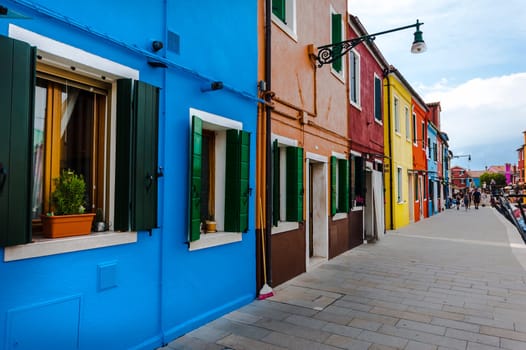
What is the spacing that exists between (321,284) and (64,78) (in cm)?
512

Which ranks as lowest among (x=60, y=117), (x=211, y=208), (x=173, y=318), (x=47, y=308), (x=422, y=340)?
(x=422, y=340)

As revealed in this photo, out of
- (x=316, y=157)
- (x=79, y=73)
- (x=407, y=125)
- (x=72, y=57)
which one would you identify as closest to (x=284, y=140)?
(x=316, y=157)

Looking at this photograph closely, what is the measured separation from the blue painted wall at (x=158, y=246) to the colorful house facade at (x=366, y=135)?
5685mm

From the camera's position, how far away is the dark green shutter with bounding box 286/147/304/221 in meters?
6.63

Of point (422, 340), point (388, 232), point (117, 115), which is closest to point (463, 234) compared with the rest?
point (388, 232)

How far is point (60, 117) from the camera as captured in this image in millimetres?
3270

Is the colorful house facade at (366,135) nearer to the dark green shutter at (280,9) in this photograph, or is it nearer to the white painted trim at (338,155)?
the white painted trim at (338,155)

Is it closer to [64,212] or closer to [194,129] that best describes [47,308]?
[64,212]

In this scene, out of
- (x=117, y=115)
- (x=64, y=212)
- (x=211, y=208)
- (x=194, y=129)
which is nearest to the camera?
(x=64, y=212)

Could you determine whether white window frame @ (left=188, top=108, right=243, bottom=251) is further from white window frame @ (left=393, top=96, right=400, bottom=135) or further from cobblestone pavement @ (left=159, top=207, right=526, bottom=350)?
white window frame @ (left=393, top=96, right=400, bottom=135)

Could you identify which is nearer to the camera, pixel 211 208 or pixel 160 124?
pixel 160 124

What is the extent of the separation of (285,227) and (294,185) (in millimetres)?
790

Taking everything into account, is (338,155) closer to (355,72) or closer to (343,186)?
(343,186)

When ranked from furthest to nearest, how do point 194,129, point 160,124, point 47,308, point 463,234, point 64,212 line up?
point 463,234 < point 194,129 < point 160,124 < point 64,212 < point 47,308
